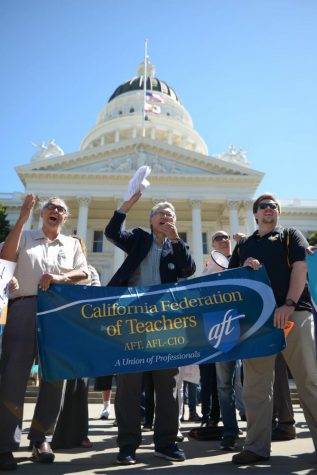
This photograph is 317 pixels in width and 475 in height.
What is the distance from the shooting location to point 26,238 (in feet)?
14.0

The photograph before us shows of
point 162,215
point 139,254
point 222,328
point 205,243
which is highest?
point 205,243

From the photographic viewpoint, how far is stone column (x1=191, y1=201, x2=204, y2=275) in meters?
31.4

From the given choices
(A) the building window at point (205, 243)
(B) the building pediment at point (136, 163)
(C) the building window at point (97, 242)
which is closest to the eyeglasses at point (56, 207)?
(B) the building pediment at point (136, 163)

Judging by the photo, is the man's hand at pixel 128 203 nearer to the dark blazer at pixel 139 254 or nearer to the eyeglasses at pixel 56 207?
the dark blazer at pixel 139 254

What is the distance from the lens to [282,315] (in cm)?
378

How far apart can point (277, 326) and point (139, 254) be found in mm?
1520

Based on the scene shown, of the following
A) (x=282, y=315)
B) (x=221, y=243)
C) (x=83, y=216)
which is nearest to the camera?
(x=282, y=315)

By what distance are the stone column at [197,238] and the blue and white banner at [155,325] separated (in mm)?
26802

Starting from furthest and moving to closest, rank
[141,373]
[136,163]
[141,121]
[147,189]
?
[141,121], [136,163], [147,189], [141,373]

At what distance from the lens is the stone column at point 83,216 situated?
1272 inches

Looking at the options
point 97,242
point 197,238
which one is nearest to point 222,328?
point 197,238

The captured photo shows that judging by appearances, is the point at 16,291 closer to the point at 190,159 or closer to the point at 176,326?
the point at 176,326

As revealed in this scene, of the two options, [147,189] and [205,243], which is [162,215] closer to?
[147,189]

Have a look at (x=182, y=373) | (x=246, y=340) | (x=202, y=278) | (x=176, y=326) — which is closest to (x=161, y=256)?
(x=202, y=278)
